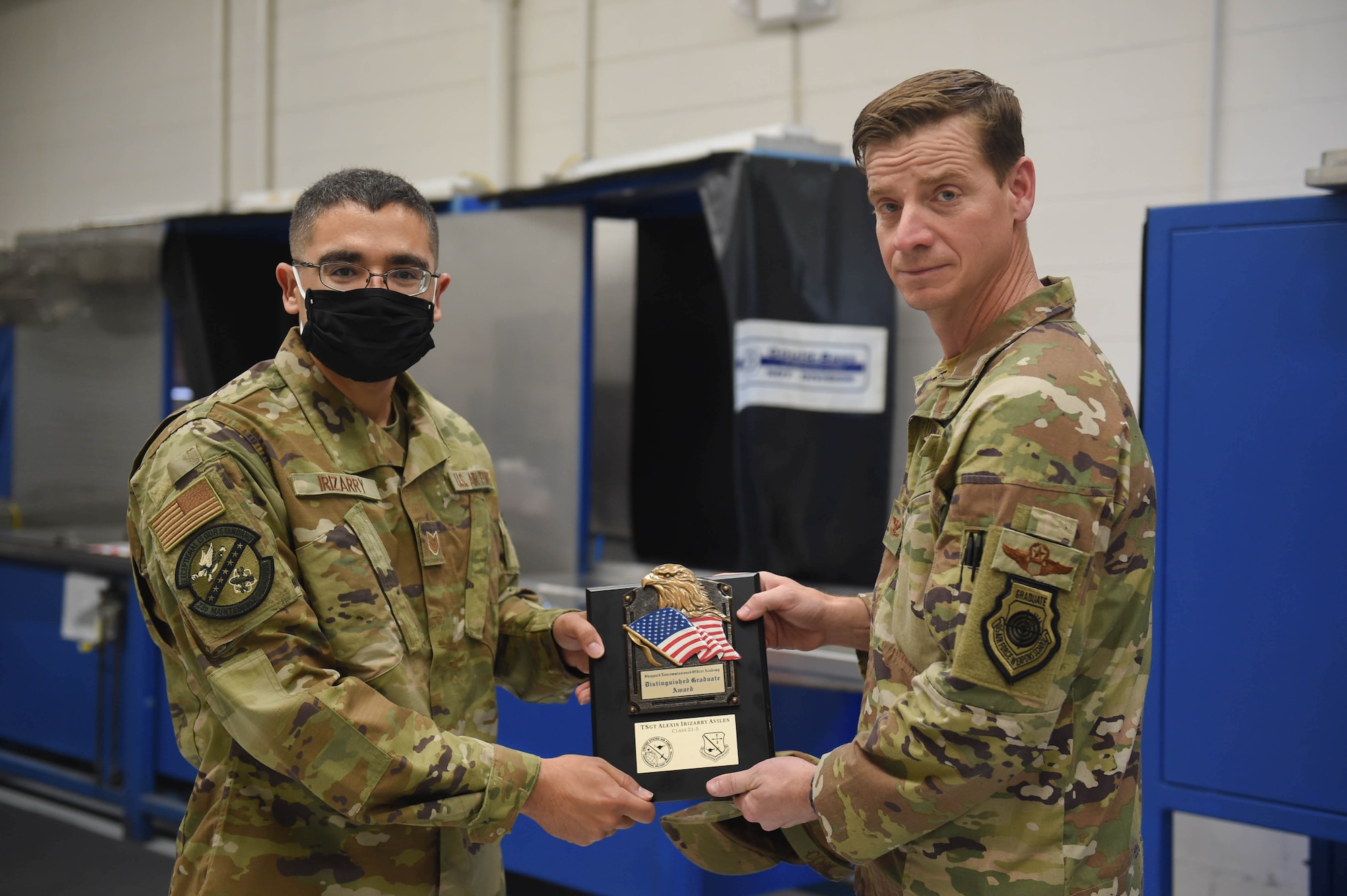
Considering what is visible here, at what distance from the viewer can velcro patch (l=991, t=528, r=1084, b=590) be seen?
1.15m

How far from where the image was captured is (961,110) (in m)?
1.30

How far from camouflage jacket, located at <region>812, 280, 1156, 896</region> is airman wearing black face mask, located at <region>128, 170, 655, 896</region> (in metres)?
0.43

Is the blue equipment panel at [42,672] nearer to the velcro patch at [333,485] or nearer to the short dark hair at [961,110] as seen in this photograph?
the velcro patch at [333,485]

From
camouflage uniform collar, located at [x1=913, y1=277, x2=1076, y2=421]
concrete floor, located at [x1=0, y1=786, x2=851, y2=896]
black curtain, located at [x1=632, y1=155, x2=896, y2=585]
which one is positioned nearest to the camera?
camouflage uniform collar, located at [x1=913, y1=277, x2=1076, y2=421]

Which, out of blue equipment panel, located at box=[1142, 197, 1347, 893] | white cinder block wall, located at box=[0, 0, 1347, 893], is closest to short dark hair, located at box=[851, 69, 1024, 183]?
blue equipment panel, located at box=[1142, 197, 1347, 893]

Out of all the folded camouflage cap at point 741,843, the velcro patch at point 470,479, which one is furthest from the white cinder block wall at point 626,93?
the velcro patch at point 470,479

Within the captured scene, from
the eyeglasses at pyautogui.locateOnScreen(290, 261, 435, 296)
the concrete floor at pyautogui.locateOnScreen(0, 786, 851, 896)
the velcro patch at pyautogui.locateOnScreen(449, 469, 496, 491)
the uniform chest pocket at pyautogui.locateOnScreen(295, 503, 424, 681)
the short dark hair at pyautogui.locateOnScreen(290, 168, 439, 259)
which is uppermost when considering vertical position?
the short dark hair at pyautogui.locateOnScreen(290, 168, 439, 259)

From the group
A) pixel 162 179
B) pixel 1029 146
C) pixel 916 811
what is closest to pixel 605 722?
pixel 916 811

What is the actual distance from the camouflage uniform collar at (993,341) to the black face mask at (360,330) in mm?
770

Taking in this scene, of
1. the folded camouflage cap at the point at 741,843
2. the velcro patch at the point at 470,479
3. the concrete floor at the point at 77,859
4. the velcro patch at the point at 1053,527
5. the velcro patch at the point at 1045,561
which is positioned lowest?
the concrete floor at the point at 77,859

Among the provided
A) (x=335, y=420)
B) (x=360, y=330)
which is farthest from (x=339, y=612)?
(x=360, y=330)

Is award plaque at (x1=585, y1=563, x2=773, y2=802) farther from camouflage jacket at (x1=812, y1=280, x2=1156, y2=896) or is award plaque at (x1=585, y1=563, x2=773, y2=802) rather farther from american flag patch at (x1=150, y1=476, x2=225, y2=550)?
american flag patch at (x1=150, y1=476, x2=225, y2=550)

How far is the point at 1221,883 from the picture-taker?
9.83 feet

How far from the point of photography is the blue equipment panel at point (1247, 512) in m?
2.12
